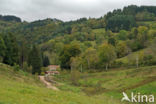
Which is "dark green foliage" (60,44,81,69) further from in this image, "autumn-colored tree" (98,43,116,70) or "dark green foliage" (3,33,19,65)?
"dark green foliage" (3,33,19,65)

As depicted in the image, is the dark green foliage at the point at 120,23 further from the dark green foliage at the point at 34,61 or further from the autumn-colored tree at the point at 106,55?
the dark green foliage at the point at 34,61

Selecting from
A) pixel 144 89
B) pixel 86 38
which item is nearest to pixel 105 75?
pixel 144 89

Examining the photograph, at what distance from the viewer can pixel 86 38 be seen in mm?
162250

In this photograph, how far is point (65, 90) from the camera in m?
40.8

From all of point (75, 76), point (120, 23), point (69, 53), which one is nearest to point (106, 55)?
point (69, 53)

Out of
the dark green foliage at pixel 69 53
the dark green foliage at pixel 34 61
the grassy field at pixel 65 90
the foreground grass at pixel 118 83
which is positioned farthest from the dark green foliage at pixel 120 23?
the foreground grass at pixel 118 83

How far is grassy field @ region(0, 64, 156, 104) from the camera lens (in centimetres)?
1534

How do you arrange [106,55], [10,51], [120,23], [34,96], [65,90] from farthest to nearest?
[120,23]
[106,55]
[10,51]
[65,90]
[34,96]

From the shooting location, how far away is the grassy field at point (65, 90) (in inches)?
604

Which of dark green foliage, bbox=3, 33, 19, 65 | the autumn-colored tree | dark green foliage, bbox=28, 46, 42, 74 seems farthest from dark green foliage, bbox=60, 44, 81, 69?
dark green foliage, bbox=3, 33, 19, 65

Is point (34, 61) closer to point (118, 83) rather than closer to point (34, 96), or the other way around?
→ point (118, 83)

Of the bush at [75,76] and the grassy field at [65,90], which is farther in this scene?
the bush at [75,76]

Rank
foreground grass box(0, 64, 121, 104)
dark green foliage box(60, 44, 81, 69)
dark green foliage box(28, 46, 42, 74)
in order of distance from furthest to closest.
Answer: dark green foliage box(60, 44, 81, 69) < dark green foliage box(28, 46, 42, 74) < foreground grass box(0, 64, 121, 104)

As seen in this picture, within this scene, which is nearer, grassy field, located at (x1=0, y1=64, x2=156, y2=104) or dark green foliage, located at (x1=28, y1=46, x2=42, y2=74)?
grassy field, located at (x1=0, y1=64, x2=156, y2=104)
